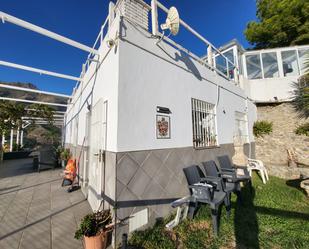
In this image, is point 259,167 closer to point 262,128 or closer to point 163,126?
point 262,128

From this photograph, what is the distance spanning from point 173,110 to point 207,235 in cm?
253

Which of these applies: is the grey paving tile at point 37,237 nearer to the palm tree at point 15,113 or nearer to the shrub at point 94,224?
the shrub at point 94,224

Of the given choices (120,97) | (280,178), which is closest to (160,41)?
(120,97)

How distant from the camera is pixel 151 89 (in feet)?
10.8

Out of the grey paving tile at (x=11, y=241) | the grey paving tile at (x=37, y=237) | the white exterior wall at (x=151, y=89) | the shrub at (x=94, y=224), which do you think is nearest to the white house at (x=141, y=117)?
the white exterior wall at (x=151, y=89)

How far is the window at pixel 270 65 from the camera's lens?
30.4ft

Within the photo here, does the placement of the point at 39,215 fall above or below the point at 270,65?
below

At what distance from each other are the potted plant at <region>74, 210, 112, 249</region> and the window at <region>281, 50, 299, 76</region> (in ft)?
37.7

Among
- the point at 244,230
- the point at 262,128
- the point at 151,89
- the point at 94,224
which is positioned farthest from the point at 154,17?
the point at 262,128

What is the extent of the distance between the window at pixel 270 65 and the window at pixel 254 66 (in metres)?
0.28

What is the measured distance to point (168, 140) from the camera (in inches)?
138

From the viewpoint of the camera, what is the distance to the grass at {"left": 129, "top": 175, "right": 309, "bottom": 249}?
8.15 feet

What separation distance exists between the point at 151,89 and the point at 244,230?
318 cm

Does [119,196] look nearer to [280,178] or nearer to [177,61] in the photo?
[177,61]
